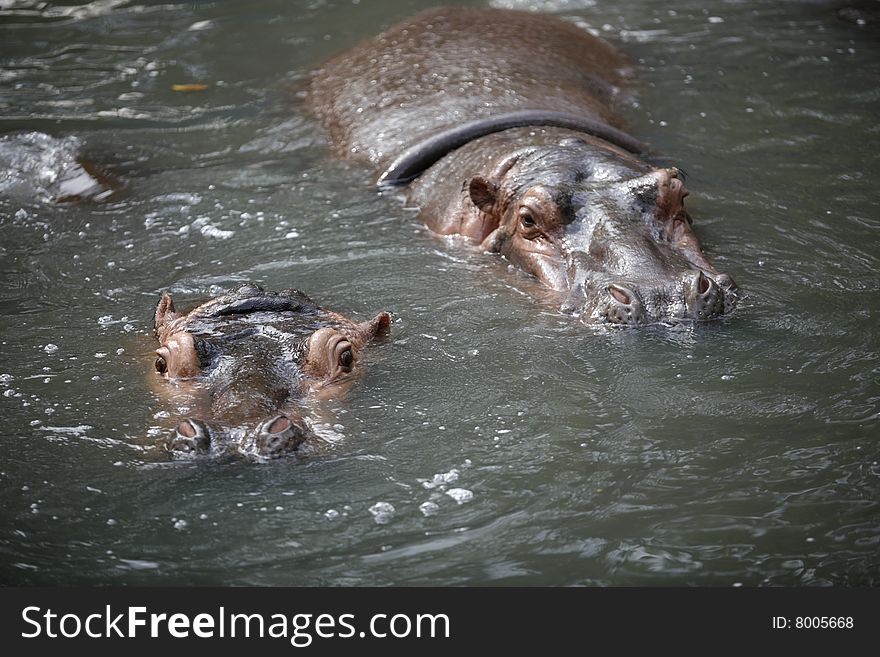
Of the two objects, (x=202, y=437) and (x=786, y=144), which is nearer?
(x=202, y=437)

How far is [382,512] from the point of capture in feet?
15.6

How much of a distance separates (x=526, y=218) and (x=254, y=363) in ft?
8.07

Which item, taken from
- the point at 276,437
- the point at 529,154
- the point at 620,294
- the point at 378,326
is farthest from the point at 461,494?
the point at 529,154

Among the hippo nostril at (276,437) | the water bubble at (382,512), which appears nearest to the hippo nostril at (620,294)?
the water bubble at (382,512)

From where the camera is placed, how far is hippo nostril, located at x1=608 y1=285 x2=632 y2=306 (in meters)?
6.24

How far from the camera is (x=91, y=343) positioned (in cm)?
640

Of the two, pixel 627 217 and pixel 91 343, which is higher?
pixel 627 217

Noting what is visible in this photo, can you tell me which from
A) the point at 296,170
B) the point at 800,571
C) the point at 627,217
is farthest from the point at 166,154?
the point at 800,571

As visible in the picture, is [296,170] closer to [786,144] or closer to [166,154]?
[166,154]

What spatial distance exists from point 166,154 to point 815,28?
246 inches

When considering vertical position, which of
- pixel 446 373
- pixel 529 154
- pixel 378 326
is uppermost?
pixel 529 154

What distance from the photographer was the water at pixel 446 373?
455 cm

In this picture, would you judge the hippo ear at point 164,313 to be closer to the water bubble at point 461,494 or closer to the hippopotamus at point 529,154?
the water bubble at point 461,494

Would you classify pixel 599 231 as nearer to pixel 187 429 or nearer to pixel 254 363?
pixel 254 363
